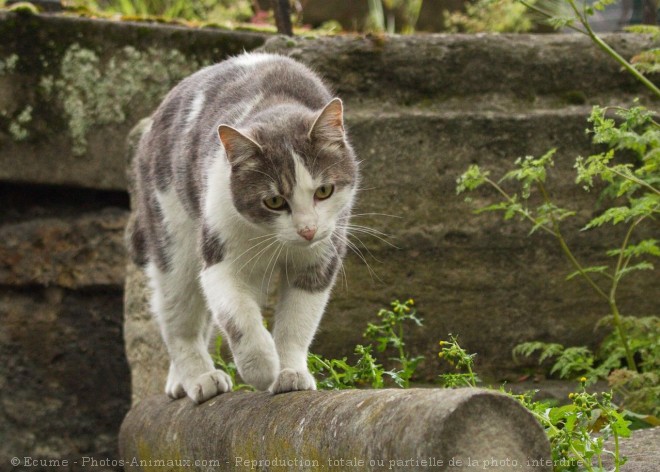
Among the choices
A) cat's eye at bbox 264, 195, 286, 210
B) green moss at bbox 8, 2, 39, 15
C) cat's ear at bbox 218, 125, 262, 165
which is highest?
cat's ear at bbox 218, 125, 262, 165

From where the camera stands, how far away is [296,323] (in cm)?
359

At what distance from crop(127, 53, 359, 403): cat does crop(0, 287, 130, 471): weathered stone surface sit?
6.50 feet

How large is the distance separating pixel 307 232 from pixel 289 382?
52 centimetres

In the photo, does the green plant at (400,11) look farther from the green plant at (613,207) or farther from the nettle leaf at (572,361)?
the nettle leaf at (572,361)

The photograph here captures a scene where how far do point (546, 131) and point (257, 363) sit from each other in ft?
7.64

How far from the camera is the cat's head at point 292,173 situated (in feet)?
11.1

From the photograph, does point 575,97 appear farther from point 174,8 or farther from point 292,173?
point 174,8

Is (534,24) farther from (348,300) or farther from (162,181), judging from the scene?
(162,181)

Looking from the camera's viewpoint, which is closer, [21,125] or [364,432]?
[364,432]

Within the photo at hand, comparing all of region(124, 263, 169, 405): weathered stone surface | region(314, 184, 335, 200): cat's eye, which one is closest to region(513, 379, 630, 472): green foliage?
region(314, 184, 335, 200): cat's eye

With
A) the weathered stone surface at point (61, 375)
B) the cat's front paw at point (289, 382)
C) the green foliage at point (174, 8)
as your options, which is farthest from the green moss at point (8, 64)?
the cat's front paw at point (289, 382)

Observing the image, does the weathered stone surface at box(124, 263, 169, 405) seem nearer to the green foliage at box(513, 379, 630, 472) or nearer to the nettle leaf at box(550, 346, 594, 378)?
the nettle leaf at box(550, 346, 594, 378)

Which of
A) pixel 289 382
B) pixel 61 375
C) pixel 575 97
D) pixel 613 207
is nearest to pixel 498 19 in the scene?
pixel 575 97

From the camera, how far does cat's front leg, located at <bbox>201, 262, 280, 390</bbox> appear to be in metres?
3.40
